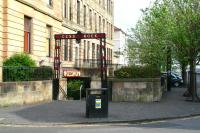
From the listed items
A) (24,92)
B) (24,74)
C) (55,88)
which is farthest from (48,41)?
(24,92)

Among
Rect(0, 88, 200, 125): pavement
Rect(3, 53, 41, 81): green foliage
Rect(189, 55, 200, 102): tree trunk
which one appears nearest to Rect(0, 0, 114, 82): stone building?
Rect(3, 53, 41, 81): green foliage

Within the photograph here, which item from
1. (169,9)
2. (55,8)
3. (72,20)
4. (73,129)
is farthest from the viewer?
(72,20)

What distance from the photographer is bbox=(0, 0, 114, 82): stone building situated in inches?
1069

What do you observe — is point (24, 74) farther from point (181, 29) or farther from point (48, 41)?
point (48, 41)

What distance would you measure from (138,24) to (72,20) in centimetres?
765

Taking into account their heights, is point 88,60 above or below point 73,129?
above

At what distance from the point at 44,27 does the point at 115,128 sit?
19740 millimetres

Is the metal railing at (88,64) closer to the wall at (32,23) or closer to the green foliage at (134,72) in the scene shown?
the wall at (32,23)

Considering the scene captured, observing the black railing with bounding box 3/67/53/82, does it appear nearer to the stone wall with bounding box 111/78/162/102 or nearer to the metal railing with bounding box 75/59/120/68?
the stone wall with bounding box 111/78/162/102

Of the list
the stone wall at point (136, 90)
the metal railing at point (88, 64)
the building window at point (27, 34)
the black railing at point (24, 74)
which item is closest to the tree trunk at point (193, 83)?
the stone wall at point (136, 90)

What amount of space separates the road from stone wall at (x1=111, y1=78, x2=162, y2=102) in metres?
8.96

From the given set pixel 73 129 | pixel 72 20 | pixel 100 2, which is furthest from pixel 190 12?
pixel 100 2

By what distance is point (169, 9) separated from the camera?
31281 millimetres

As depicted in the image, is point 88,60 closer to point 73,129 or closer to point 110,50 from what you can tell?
point 110,50
